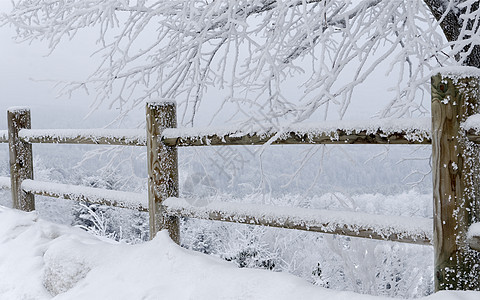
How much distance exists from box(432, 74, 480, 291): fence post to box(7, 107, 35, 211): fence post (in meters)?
4.50

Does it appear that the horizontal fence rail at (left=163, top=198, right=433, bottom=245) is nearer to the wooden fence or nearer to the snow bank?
the wooden fence

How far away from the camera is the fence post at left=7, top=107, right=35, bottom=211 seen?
5164mm

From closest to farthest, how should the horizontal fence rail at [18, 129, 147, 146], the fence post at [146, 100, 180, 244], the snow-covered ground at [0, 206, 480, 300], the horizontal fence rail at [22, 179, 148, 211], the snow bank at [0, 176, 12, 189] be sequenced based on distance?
the snow-covered ground at [0, 206, 480, 300]
the fence post at [146, 100, 180, 244]
the horizontal fence rail at [18, 129, 147, 146]
the horizontal fence rail at [22, 179, 148, 211]
the snow bank at [0, 176, 12, 189]

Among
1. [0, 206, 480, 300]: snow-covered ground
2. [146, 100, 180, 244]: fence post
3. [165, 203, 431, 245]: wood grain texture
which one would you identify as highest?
[146, 100, 180, 244]: fence post

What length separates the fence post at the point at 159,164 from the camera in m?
3.38

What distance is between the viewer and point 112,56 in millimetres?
4766

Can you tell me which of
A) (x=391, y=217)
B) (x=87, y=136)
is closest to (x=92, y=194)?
(x=87, y=136)

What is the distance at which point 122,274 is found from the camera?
115 inches

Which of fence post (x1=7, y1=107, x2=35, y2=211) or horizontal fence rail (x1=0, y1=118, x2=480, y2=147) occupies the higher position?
horizontal fence rail (x1=0, y1=118, x2=480, y2=147)

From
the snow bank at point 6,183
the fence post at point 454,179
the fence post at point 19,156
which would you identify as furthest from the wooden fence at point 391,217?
the snow bank at point 6,183

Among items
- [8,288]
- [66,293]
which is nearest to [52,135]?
[8,288]

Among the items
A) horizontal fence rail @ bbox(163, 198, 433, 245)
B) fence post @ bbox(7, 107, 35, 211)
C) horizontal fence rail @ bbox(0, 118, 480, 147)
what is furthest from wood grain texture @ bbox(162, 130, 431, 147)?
fence post @ bbox(7, 107, 35, 211)

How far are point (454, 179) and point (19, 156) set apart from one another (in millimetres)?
4607

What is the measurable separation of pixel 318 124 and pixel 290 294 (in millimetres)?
983
